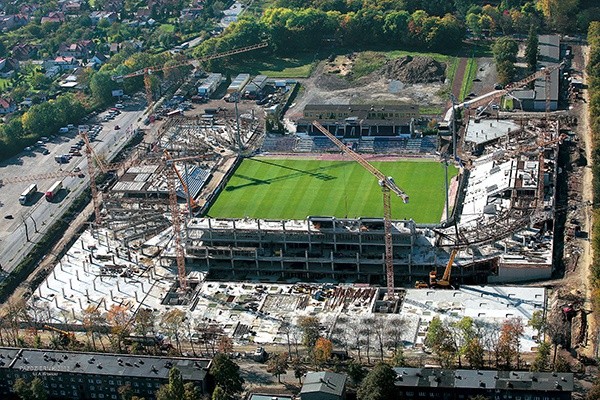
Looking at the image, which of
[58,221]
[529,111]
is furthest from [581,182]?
[58,221]

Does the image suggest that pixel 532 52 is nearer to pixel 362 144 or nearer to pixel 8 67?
pixel 362 144

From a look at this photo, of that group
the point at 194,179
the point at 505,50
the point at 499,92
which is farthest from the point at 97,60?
the point at 499,92

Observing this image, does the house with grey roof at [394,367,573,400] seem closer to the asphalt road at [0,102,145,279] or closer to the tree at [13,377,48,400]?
the tree at [13,377,48,400]

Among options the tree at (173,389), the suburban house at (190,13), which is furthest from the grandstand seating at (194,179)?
the suburban house at (190,13)

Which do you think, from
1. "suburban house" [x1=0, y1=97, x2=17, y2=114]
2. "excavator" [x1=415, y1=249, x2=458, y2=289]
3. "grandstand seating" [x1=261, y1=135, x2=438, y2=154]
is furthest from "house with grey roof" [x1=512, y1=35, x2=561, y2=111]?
"suburban house" [x1=0, y1=97, x2=17, y2=114]

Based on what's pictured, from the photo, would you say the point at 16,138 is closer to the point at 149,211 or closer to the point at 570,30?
the point at 149,211
